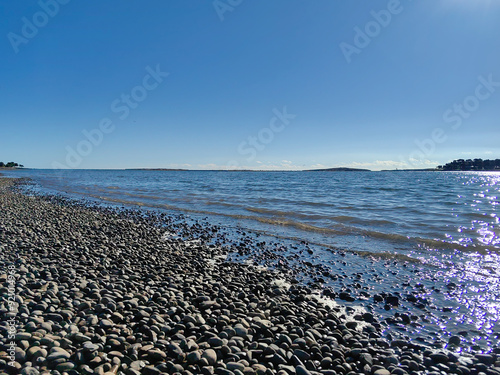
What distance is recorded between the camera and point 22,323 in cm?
450

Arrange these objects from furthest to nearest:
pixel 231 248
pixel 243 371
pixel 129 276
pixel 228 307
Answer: pixel 231 248 → pixel 129 276 → pixel 228 307 → pixel 243 371

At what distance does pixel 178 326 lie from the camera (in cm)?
479

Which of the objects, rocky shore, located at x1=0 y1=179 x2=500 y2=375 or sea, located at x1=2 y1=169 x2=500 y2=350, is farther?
sea, located at x1=2 y1=169 x2=500 y2=350

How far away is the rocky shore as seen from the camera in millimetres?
3855

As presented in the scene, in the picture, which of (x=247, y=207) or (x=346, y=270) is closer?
(x=346, y=270)

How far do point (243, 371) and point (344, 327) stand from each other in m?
2.44

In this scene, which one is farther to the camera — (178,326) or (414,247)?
(414,247)

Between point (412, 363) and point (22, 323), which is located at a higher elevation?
point (22, 323)

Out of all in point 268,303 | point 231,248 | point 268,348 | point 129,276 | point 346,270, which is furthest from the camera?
point 231,248

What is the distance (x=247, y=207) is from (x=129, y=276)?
15.0m

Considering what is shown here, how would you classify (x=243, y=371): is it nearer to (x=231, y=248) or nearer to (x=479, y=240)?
(x=231, y=248)

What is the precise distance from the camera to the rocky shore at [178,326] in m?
3.86

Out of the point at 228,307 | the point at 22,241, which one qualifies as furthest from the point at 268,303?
the point at 22,241

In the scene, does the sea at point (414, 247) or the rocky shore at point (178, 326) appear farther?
the sea at point (414, 247)
